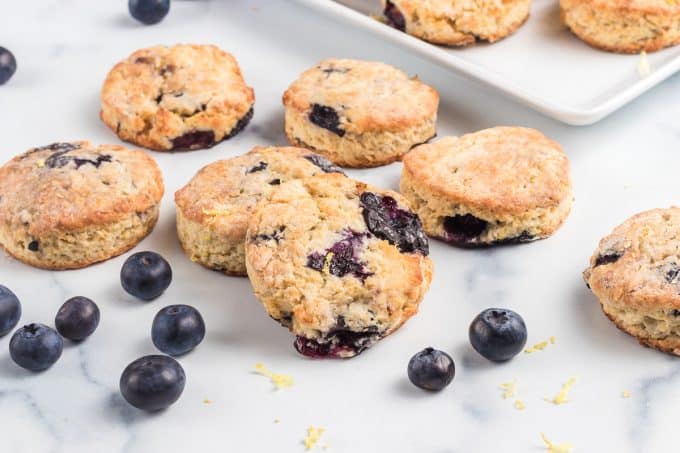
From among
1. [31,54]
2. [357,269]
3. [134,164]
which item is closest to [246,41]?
[31,54]

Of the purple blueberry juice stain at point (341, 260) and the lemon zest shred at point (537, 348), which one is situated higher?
the purple blueberry juice stain at point (341, 260)

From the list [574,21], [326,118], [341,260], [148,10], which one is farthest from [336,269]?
[148,10]

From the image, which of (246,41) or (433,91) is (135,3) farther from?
(433,91)

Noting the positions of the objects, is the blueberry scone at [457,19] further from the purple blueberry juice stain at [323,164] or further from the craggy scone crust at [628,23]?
the purple blueberry juice stain at [323,164]

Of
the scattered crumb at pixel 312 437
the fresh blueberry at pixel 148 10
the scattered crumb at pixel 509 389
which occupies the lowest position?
the fresh blueberry at pixel 148 10

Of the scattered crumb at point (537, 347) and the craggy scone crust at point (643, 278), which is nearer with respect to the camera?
the craggy scone crust at point (643, 278)

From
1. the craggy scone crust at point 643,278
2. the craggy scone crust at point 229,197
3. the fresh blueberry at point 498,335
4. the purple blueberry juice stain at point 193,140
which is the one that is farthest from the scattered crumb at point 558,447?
the purple blueberry juice stain at point 193,140
